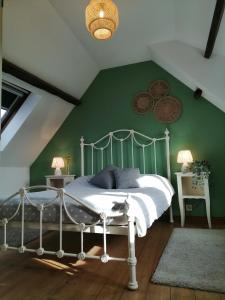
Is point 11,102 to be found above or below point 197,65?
below

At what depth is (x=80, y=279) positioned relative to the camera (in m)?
1.90

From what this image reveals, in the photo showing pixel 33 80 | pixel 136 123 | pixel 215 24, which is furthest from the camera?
pixel 136 123

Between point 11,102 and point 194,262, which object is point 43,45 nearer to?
point 11,102

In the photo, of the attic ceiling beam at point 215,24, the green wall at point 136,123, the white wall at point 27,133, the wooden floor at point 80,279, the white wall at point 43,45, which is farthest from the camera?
the white wall at point 27,133

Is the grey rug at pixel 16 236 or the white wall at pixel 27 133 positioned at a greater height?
the white wall at pixel 27 133

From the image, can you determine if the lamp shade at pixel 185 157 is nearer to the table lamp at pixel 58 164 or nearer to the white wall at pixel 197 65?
the white wall at pixel 197 65

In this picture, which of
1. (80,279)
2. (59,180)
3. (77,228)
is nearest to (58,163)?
(59,180)

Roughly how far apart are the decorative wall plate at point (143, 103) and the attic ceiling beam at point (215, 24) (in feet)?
4.00

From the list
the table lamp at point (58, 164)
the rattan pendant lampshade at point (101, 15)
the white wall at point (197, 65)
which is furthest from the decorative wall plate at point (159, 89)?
the rattan pendant lampshade at point (101, 15)

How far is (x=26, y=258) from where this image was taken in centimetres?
237

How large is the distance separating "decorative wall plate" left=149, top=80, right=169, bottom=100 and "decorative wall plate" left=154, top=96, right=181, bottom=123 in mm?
90

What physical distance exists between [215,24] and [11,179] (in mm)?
4047

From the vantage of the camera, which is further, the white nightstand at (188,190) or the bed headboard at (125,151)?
the bed headboard at (125,151)

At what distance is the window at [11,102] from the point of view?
13.0 feet
